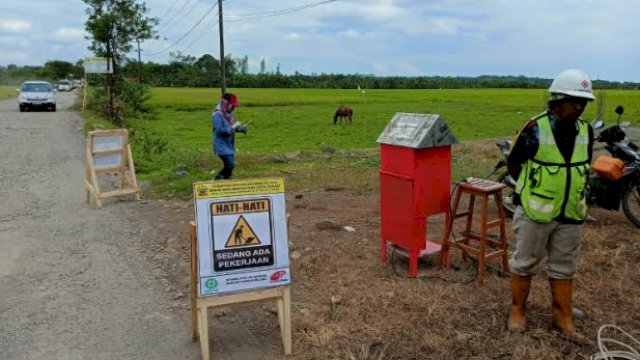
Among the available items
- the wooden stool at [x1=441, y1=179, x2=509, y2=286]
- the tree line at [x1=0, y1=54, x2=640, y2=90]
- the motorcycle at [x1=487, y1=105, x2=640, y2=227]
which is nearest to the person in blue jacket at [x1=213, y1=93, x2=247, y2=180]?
the motorcycle at [x1=487, y1=105, x2=640, y2=227]

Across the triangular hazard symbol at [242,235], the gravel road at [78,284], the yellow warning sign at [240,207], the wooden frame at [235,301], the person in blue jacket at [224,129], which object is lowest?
the gravel road at [78,284]

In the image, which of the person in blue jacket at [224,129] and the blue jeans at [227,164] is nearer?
the person in blue jacket at [224,129]

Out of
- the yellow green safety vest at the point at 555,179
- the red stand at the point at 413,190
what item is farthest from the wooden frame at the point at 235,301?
the yellow green safety vest at the point at 555,179

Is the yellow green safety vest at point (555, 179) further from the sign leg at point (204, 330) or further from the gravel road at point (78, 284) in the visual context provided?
the gravel road at point (78, 284)

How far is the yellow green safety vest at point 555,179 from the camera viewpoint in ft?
13.5

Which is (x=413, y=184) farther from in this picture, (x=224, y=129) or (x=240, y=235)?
(x=224, y=129)

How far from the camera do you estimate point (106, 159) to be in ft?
31.4

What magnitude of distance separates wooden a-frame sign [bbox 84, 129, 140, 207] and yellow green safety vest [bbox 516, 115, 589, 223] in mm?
6876

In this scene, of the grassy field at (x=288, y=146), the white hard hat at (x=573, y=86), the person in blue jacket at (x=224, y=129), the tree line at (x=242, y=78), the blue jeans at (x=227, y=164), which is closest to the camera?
the white hard hat at (x=573, y=86)

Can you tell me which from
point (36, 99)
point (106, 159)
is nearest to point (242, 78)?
point (36, 99)

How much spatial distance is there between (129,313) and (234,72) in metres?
87.0

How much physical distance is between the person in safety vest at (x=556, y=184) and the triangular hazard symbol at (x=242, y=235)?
191cm

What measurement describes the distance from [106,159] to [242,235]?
6228mm

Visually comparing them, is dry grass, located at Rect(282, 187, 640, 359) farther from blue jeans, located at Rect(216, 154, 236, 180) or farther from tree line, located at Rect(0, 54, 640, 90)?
tree line, located at Rect(0, 54, 640, 90)
